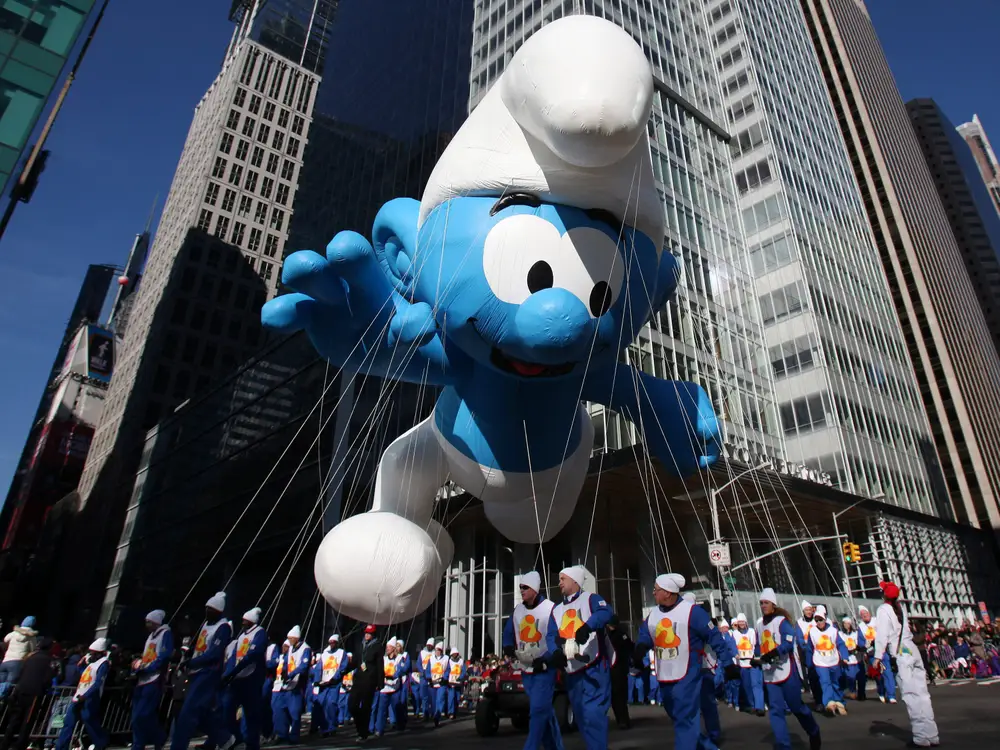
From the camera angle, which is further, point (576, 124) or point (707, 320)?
point (707, 320)

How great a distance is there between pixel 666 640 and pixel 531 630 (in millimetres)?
1065

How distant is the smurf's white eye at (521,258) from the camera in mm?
3664

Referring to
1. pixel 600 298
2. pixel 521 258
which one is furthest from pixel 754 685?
pixel 521 258

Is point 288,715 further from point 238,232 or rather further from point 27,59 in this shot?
point 238,232

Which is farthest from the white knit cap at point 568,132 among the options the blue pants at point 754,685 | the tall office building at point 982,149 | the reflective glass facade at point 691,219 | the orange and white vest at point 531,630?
the tall office building at point 982,149

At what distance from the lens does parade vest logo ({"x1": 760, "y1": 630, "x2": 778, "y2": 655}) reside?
560cm

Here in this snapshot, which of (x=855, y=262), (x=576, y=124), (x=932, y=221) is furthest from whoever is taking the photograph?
(x=932, y=221)

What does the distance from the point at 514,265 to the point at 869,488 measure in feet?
93.2

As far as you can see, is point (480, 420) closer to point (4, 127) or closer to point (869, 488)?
point (4, 127)

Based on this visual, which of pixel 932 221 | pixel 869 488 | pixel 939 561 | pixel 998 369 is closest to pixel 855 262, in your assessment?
pixel 869 488

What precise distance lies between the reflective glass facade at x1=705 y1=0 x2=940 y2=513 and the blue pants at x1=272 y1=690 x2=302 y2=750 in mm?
22744

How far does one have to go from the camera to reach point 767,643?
564 centimetres

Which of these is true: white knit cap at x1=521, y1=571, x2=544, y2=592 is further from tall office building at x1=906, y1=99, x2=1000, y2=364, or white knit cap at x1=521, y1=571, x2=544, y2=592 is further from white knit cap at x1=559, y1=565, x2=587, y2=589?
tall office building at x1=906, y1=99, x2=1000, y2=364

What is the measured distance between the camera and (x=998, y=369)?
61.2 m
